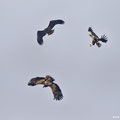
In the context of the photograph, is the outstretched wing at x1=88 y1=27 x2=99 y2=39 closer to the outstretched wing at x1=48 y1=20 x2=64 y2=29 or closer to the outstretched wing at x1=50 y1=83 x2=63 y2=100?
the outstretched wing at x1=48 y1=20 x2=64 y2=29

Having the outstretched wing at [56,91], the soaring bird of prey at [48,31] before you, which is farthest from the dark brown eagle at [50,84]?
the soaring bird of prey at [48,31]

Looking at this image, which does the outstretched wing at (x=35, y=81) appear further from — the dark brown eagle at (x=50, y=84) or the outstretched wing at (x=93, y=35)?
the outstretched wing at (x=93, y=35)

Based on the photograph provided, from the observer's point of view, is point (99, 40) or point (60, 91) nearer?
point (60, 91)

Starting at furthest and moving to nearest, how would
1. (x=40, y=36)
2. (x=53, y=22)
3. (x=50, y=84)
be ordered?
(x=40, y=36)
(x=53, y=22)
(x=50, y=84)

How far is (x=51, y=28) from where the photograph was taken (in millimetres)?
98000

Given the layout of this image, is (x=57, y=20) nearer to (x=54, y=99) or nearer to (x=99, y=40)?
(x=99, y=40)

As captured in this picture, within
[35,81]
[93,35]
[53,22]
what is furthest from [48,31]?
[35,81]

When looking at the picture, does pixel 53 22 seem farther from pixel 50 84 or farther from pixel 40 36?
pixel 50 84

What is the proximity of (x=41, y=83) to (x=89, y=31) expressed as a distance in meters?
11.0

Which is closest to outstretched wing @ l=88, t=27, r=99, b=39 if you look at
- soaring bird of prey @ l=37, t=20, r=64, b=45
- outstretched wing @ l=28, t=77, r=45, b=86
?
soaring bird of prey @ l=37, t=20, r=64, b=45

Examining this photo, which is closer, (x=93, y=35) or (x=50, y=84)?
(x=50, y=84)

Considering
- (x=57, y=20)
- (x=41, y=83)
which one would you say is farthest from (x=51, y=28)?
(x=41, y=83)

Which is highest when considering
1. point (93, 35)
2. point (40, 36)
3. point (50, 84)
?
point (40, 36)

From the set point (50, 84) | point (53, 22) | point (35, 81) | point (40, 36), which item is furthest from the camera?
point (40, 36)
